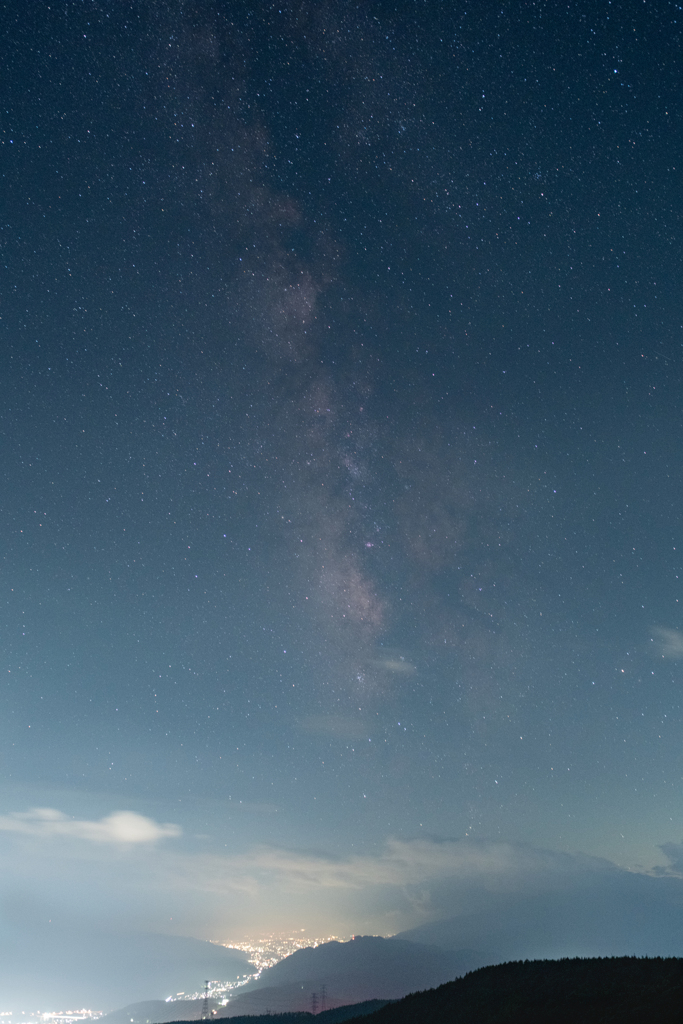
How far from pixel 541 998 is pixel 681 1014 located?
1382cm

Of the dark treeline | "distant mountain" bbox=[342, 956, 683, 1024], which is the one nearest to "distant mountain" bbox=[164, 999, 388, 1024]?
the dark treeline

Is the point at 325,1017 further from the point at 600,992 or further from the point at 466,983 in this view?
the point at 600,992

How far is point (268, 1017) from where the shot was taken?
350 feet

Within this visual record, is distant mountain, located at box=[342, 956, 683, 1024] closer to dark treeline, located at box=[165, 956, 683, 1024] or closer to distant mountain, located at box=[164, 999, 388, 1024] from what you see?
dark treeline, located at box=[165, 956, 683, 1024]

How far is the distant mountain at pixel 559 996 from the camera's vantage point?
36125 millimetres

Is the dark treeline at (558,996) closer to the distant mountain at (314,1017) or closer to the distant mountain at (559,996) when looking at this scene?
the distant mountain at (559,996)

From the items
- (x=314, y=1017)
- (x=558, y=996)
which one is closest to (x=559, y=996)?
(x=558, y=996)

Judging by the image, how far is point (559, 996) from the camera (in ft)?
141

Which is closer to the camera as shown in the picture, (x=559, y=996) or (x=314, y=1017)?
(x=559, y=996)

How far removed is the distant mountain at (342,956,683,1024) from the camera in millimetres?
36125

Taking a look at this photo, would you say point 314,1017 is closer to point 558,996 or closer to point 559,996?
point 558,996

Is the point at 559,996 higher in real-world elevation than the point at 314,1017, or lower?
higher

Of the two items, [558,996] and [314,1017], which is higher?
[558,996]

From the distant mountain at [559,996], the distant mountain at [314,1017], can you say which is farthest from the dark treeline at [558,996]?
the distant mountain at [314,1017]
